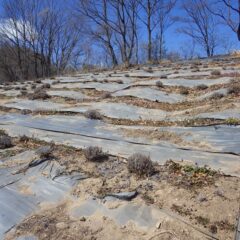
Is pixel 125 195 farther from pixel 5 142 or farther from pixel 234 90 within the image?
pixel 234 90

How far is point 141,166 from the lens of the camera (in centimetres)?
388

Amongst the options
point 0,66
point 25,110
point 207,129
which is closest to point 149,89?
point 25,110

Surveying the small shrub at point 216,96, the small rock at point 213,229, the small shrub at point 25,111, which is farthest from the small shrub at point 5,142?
the small shrub at point 216,96

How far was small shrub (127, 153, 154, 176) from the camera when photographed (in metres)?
3.85

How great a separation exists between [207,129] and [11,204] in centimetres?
278

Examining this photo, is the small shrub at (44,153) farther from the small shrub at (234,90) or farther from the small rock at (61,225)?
the small shrub at (234,90)

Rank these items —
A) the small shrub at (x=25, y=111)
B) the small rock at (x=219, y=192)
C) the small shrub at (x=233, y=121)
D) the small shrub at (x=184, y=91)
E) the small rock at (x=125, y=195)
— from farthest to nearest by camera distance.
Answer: the small shrub at (x=184, y=91), the small shrub at (x=25, y=111), the small shrub at (x=233, y=121), the small rock at (x=125, y=195), the small rock at (x=219, y=192)

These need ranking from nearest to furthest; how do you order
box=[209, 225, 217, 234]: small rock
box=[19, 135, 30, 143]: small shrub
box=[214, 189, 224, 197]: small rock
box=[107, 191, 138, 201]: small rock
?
box=[209, 225, 217, 234]: small rock → box=[214, 189, 224, 197]: small rock → box=[107, 191, 138, 201]: small rock → box=[19, 135, 30, 143]: small shrub

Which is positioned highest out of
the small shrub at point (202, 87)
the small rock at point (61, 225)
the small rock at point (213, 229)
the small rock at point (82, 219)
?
the small shrub at point (202, 87)

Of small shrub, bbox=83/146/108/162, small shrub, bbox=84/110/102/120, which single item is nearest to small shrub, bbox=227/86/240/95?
small shrub, bbox=84/110/102/120

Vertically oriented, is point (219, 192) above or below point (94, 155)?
below

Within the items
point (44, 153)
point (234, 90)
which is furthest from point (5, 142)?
point (234, 90)

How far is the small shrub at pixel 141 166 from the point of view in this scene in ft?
12.6

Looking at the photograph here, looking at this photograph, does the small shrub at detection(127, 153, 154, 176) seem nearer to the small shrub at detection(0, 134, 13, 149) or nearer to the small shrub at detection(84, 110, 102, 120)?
the small shrub at detection(0, 134, 13, 149)
